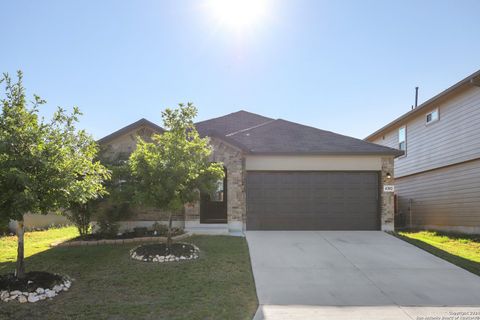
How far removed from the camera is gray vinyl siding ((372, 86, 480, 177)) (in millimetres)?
14320

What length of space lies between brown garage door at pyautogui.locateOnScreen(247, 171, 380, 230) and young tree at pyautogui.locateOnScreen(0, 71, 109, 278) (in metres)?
7.42

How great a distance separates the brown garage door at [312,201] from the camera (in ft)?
45.0

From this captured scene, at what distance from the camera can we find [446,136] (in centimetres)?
1611

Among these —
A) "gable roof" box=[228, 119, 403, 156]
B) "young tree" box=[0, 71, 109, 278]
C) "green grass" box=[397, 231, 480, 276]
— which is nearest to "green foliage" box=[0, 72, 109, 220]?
"young tree" box=[0, 71, 109, 278]

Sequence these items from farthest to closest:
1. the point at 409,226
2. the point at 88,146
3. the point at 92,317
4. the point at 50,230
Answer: the point at 409,226
the point at 50,230
the point at 88,146
the point at 92,317

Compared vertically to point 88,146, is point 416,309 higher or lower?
lower

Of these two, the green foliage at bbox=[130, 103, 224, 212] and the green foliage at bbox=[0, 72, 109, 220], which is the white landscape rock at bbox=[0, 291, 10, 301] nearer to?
the green foliage at bbox=[0, 72, 109, 220]

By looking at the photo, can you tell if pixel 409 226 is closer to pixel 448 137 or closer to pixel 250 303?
pixel 448 137

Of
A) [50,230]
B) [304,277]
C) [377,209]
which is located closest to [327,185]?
[377,209]

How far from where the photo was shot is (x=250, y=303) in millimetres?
6496

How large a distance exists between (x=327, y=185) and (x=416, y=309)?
25.3 ft

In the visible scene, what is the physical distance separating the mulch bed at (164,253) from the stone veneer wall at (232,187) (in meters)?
3.22

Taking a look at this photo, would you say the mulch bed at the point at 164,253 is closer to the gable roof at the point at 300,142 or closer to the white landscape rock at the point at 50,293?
the white landscape rock at the point at 50,293

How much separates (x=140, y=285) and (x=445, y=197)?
1406cm
